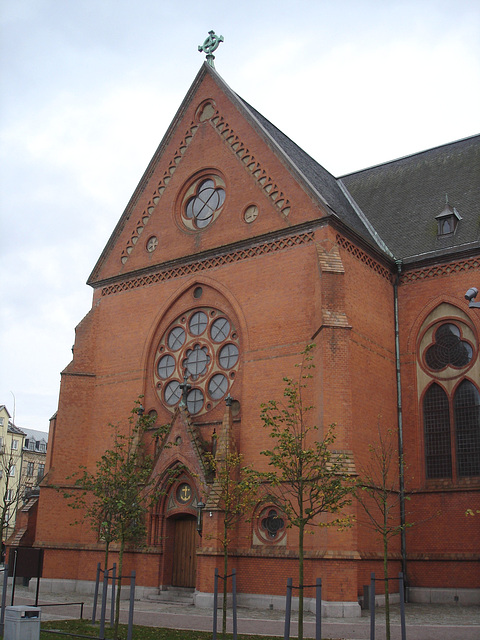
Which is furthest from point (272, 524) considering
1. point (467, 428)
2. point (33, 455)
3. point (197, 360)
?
point (33, 455)

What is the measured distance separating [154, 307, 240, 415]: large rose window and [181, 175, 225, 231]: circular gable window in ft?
12.9

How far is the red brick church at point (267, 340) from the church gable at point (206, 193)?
0.07m

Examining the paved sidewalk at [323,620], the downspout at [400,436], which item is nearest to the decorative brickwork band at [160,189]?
the downspout at [400,436]

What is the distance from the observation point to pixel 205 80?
103 ft

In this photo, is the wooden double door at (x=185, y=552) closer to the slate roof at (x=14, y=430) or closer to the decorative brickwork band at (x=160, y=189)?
the decorative brickwork band at (x=160, y=189)

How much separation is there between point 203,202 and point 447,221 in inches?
397

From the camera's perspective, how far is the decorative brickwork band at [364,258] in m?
25.3

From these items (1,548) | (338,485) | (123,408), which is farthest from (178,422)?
(1,548)

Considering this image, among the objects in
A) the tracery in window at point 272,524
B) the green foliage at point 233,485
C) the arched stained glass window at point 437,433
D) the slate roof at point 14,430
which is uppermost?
the slate roof at point 14,430

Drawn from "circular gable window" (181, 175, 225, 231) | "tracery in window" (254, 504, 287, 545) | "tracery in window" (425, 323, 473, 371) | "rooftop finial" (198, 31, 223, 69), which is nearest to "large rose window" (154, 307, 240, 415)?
"circular gable window" (181, 175, 225, 231)

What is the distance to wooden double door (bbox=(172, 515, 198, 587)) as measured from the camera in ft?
80.6

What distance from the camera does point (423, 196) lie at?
101ft

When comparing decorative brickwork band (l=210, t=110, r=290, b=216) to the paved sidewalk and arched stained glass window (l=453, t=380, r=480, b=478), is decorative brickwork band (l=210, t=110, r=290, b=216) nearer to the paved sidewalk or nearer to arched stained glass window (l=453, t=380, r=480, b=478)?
arched stained glass window (l=453, t=380, r=480, b=478)

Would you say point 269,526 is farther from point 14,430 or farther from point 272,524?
point 14,430
